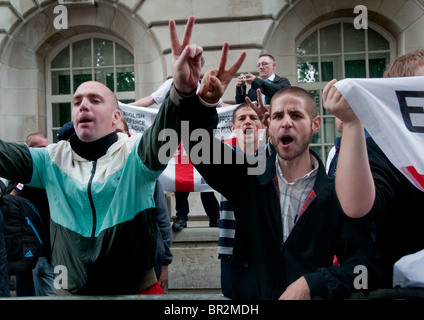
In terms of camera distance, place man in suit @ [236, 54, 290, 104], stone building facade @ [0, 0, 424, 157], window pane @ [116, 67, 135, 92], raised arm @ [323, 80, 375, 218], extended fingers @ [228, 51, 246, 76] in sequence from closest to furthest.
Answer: raised arm @ [323, 80, 375, 218] → extended fingers @ [228, 51, 246, 76] → man in suit @ [236, 54, 290, 104] → stone building facade @ [0, 0, 424, 157] → window pane @ [116, 67, 135, 92]

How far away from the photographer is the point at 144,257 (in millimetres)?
2297

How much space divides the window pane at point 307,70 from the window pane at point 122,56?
3.34 m

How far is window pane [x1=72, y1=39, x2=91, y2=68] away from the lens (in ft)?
29.0

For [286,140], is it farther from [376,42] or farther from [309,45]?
[376,42]

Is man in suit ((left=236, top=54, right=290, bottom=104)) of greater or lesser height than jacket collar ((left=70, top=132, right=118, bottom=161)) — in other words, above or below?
above

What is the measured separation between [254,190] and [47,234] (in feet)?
8.95

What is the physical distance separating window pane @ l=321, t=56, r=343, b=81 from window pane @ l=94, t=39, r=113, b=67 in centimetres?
423

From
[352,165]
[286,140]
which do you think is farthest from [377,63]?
[352,165]

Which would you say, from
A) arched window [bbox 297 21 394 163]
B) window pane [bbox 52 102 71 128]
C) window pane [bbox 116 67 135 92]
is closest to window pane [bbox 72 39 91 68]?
window pane [bbox 116 67 135 92]

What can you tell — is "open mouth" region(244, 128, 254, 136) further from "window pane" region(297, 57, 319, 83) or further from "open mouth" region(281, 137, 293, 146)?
"window pane" region(297, 57, 319, 83)

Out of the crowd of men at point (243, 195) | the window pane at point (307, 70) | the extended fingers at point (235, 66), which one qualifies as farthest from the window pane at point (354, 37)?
the extended fingers at point (235, 66)

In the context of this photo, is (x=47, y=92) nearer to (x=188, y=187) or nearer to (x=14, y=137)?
(x=14, y=137)

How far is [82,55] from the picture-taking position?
8852 millimetres

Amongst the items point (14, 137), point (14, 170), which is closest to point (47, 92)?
point (14, 137)
